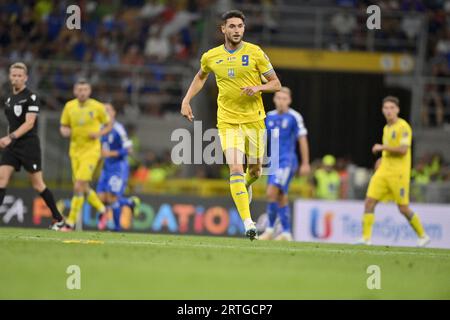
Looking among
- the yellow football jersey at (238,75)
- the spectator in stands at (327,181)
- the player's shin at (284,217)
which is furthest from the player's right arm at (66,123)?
the spectator in stands at (327,181)

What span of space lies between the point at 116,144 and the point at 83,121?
1591 millimetres

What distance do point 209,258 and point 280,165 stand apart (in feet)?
19.5

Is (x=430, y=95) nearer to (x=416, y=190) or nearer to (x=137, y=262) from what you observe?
(x=416, y=190)

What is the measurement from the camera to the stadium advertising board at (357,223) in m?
22.0

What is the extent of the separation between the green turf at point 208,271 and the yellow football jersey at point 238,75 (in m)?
1.70

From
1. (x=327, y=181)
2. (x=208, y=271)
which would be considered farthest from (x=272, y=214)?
(x=327, y=181)

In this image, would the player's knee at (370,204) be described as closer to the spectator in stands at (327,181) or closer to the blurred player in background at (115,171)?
the blurred player in background at (115,171)

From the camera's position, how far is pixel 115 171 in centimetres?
1892

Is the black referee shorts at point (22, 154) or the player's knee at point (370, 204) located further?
the player's knee at point (370, 204)

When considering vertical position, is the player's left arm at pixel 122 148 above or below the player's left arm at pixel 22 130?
below

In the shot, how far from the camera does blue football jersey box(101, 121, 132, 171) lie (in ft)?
61.3

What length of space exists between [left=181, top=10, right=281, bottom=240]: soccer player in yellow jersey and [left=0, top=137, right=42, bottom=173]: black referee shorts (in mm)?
3399
